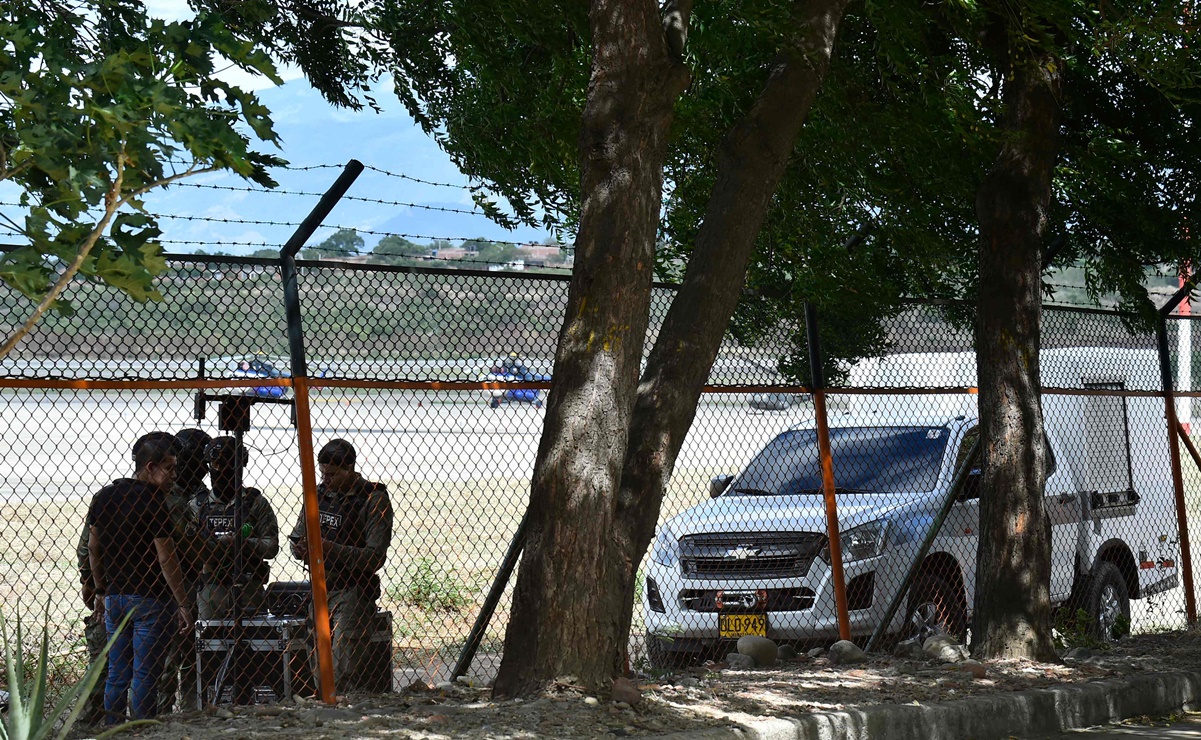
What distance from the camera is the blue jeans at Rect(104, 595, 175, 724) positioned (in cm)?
689

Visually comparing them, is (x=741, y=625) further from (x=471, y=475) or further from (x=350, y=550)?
(x=350, y=550)

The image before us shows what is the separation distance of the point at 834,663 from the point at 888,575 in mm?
1001

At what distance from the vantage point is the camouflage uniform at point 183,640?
7039 millimetres

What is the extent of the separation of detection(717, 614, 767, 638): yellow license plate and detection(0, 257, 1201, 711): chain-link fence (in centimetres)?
1

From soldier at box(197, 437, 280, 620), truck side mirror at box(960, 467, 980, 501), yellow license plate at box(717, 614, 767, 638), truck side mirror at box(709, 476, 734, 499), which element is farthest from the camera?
truck side mirror at box(709, 476, 734, 499)

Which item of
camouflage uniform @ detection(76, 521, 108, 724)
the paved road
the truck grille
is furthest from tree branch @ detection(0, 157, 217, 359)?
the truck grille

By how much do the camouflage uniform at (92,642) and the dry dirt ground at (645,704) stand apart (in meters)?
0.94

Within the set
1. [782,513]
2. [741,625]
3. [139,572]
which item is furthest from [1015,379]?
[139,572]

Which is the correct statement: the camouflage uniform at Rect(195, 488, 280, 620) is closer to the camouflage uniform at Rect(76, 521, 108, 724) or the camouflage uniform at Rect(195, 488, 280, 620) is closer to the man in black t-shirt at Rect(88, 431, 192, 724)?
the man in black t-shirt at Rect(88, 431, 192, 724)

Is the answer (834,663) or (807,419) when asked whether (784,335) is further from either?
(834,663)

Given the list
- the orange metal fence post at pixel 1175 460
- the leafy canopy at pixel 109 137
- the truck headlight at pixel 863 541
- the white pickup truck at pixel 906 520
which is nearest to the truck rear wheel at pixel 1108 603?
the white pickup truck at pixel 906 520

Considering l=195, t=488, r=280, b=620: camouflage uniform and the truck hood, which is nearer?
l=195, t=488, r=280, b=620: camouflage uniform

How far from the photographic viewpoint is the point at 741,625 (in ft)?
29.3

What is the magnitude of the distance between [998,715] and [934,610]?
2.20 metres
